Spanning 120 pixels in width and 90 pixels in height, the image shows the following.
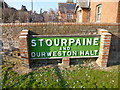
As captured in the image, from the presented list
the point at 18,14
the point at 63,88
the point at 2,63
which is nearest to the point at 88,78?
the point at 63,88

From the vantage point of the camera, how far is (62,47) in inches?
159

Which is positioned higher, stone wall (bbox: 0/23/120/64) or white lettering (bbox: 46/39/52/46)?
stone wall (bbox: 0/23/120/64)

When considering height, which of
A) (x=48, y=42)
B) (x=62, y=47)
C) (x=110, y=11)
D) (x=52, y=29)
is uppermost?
(x=110, y=11)

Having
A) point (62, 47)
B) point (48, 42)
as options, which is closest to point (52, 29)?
point (48, 42)

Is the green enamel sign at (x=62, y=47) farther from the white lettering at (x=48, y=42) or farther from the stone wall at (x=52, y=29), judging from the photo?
the stone wall at (x=52, y=29)

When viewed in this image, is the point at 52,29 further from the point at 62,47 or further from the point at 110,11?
the point at 110,11

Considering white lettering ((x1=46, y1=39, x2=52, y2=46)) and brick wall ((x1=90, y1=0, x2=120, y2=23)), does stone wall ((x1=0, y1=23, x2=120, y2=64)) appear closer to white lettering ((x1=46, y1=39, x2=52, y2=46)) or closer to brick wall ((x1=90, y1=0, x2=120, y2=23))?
white lettering ((x1=46, y1=39, x2=52, y2=46))

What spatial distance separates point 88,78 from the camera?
3.32 metres

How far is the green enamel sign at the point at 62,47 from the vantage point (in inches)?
154

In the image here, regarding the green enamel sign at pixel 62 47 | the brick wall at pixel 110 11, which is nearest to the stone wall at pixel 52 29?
the green enamel sign at pixel 62 47

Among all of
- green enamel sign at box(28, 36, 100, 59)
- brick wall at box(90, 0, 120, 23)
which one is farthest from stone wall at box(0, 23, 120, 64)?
brick wall at box(90, 0, 120, 23)

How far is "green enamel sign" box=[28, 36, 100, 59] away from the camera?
390 centimetres

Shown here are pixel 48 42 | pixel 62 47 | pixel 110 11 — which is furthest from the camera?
pixel 110 11

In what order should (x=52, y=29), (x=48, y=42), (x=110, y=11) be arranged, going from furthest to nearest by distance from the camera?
(x=110, y=11) < (x=52, y=29) < (x=48, y=42)
